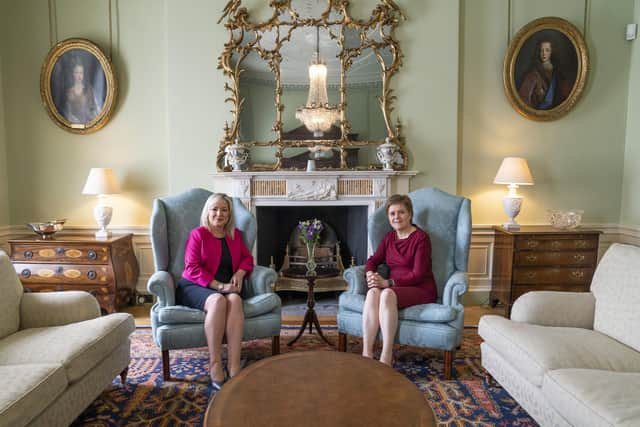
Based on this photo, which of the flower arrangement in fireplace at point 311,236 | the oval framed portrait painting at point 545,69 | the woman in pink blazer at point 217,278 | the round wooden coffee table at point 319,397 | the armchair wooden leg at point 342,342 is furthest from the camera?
the oval framed portrait painting at point 545,69

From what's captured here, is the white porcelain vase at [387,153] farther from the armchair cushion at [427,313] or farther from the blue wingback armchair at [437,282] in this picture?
the armchair cushion at [427,313]

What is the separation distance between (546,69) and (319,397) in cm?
366

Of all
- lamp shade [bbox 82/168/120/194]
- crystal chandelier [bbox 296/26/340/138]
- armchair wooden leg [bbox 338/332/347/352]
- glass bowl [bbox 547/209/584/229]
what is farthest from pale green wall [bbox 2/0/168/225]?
glass bowl [bbox 547/209/584/229]

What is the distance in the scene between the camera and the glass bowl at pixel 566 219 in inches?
140

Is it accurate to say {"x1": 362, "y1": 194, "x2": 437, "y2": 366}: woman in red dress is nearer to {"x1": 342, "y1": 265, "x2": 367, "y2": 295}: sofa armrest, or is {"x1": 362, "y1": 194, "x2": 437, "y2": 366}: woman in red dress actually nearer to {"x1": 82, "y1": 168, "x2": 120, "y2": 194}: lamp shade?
{"x1": 342, "y1": 265, "x2": 367, "y2": 295}: sofa armrest

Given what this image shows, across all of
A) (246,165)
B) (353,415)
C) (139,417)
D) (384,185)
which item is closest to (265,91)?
Answer: (246,165)

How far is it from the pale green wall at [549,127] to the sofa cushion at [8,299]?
3.44 metres

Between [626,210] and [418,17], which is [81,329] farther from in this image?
[626,210]

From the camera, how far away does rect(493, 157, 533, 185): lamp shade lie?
347cm

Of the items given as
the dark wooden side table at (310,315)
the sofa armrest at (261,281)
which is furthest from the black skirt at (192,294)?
the dark wooden side table at (310,315)

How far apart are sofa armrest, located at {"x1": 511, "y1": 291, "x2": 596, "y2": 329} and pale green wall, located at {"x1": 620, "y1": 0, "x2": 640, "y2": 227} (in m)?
2.03

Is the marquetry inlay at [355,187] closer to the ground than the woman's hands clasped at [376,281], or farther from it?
farther from it

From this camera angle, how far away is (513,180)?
136 inches

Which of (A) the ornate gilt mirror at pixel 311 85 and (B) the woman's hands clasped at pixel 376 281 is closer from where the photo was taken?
(B) the woman's hands clasped at pixel 376 281
